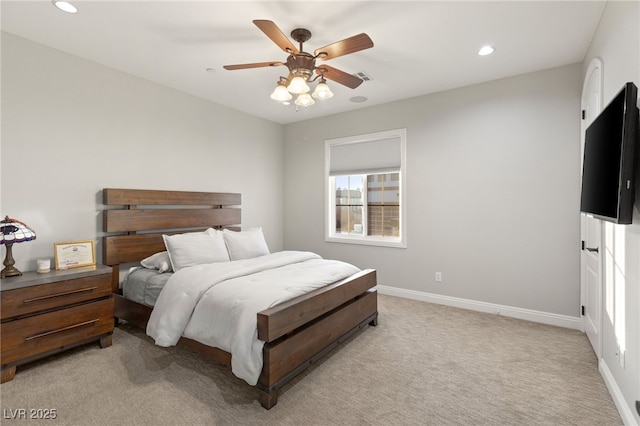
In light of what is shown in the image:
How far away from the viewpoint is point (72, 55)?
9.98ft

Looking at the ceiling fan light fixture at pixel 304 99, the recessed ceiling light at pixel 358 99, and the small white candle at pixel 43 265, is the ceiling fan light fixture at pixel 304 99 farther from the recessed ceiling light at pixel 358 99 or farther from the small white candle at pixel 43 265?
the small white candle at pixel 43 265

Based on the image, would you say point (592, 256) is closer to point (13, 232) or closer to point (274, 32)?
point (274, 32)

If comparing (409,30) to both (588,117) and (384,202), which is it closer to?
(588,117)

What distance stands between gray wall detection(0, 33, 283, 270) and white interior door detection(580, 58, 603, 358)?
4.13 meters

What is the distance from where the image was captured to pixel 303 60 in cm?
238

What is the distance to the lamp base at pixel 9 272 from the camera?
245cm

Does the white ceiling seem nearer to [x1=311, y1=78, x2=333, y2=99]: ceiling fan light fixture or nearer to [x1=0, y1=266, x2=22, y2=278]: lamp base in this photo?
[x1=311, y1=78, x2=333, y2=99]: ceiling fan light fixture

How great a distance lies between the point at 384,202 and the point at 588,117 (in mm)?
2417

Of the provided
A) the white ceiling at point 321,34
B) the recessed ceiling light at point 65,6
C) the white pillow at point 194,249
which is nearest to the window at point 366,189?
the white ceiling at point 321,34

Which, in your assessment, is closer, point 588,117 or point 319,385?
point 319,385

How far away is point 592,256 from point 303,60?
118 inches

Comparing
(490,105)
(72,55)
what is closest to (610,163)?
(490,105)

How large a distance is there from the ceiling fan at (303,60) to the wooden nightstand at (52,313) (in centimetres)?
216

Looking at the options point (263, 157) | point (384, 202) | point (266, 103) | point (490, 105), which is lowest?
point (384, 202)
